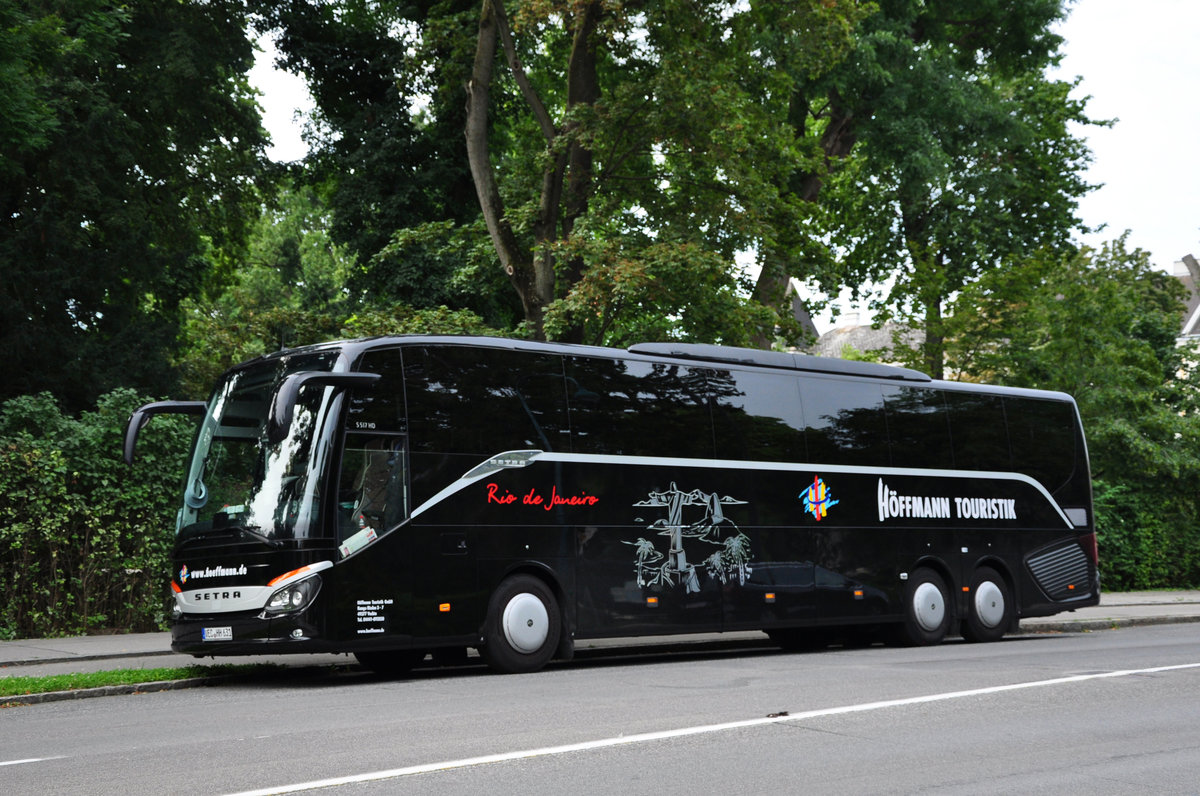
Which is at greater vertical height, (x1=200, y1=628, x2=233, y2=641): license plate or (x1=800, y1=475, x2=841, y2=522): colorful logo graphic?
(x1=800, y1=475, x2=841, y2=522): colorful logo graphic

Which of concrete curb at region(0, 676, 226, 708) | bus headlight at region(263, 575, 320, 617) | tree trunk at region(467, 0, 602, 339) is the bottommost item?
concrete curb at region(0, 676, 226, 708)

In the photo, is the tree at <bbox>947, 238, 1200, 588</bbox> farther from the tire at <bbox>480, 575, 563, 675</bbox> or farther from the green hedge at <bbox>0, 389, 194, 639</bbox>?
the green hedge at <bbox>0, 389, 194, 639</bbox>

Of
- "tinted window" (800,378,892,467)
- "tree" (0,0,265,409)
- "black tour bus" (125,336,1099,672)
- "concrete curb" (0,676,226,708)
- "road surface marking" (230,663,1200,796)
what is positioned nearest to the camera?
"road surface marking" (230,663,1200,796)

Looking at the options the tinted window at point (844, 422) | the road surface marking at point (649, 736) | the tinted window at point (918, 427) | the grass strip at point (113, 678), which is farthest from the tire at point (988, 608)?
the grass strip at point (113, 678)

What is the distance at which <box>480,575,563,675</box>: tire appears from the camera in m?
13.4

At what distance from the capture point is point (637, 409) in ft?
48.8

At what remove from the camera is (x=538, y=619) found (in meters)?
13.7

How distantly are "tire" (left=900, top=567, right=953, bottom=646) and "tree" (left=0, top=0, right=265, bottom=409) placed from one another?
14769 millimetres

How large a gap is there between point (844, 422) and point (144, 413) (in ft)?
29.4

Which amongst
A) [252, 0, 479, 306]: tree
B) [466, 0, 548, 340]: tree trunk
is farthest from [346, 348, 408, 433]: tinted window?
[252, 0, 479, 306]: tree

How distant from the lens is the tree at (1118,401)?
2923 cm

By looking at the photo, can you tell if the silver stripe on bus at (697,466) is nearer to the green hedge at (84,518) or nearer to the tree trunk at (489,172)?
the green hedge at (84,518)

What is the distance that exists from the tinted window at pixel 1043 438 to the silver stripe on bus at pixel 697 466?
244 mm

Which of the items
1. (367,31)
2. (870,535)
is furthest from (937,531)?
(367,31)
